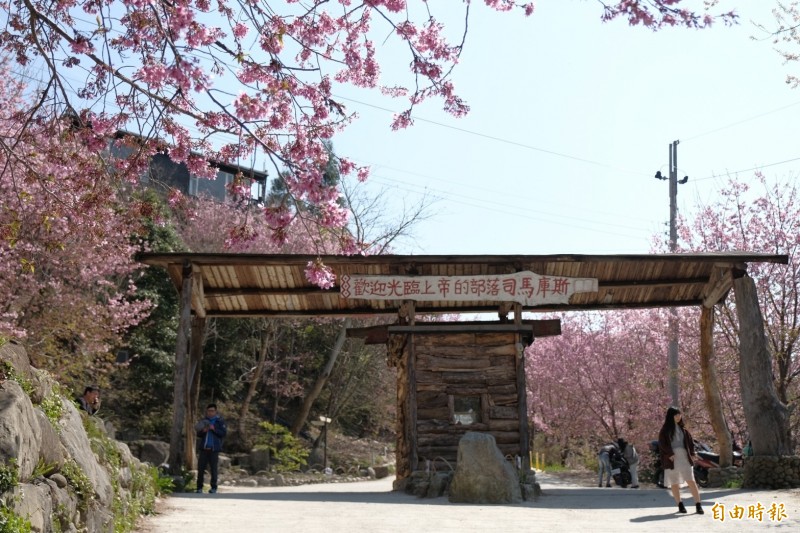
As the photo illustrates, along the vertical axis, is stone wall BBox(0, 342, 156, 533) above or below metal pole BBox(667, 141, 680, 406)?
below

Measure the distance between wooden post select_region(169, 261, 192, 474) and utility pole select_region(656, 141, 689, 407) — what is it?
12811 millimetres

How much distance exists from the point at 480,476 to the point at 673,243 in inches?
611

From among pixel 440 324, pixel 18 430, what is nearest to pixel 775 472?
→ pixel 440 324

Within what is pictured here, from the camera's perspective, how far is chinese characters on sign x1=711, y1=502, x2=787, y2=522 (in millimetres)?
10523

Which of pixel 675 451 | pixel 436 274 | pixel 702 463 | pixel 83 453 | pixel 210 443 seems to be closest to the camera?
pixel 83 453

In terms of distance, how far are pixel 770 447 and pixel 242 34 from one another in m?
11.6

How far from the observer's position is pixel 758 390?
15.1m

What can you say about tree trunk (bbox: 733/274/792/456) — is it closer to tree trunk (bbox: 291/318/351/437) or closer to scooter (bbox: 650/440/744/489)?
scooter (bbox: 650/440/744/489)

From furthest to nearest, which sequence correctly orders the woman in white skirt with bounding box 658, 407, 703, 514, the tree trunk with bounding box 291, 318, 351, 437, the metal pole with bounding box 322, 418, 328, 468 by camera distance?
the tree trunk with bounding box 291, 318, 351, 437 → the metal pole with bounding box 322, 418, 328, 468 → the woman in white skirt with bounding box 658, 407, 703, 514

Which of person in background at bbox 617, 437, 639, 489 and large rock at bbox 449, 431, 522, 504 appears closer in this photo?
large rock at bbox 449, 431, 522, 504

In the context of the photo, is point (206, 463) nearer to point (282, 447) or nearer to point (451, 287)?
point (451, 287)

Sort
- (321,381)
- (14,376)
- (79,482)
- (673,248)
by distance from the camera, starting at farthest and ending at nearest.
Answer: (321,381), (673,248), (79,482), (14,376)

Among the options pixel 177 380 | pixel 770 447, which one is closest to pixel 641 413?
pixel 770 447

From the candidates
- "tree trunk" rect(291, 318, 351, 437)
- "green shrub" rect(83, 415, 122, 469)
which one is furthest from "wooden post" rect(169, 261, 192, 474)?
"tree trunk" rect(291, 318, 351, 437)
